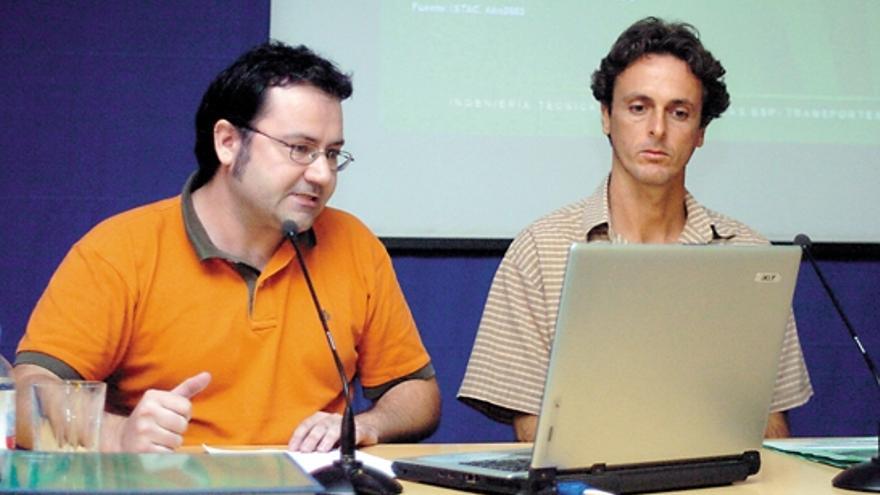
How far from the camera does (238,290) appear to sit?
2199 millimetres

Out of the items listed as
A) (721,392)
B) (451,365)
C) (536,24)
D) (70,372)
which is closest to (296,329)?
(70,372)

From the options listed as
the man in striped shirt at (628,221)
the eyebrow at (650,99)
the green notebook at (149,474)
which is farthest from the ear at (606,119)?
the green notebook at (149,474)

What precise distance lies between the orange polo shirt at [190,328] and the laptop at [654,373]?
1.76 ft

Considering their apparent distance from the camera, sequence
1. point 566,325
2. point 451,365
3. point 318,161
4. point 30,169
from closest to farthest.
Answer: point 566,325, point 318,161, point 30,169, point 451,365

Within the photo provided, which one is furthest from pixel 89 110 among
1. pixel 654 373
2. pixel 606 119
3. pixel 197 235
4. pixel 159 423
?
pixel 654 373

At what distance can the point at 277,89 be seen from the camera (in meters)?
2.26

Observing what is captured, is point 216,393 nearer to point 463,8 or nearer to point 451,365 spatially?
point 451,365

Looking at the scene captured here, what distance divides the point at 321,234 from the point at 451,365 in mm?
955

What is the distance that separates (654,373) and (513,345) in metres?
0.90

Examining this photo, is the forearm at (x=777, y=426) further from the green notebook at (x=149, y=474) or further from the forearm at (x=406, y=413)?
the green notebook at (x=149, y=474)

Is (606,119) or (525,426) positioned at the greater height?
(606,119)

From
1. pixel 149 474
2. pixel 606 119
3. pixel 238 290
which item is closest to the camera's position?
pixel 149 474

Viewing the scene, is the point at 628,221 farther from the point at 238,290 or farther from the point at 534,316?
the point at 238,290

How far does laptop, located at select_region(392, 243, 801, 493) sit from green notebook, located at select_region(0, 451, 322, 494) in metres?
0.32
